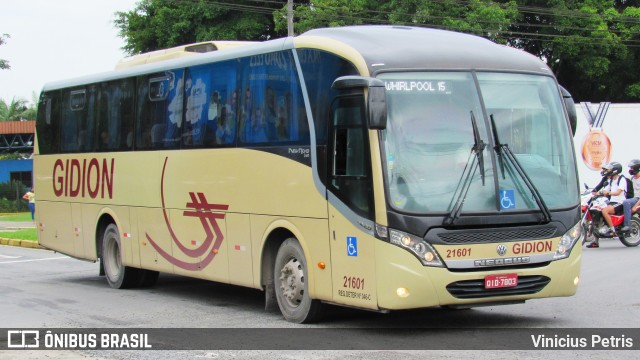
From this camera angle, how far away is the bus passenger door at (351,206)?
9.91m

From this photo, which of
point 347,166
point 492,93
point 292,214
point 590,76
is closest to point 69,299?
point 292,214

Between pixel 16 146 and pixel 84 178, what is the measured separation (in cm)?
5600

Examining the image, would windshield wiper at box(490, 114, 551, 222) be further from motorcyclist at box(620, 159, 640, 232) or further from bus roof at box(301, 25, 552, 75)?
motorcyclist at box(620, 159, 640, 232)

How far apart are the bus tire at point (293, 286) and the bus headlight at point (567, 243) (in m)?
2.61

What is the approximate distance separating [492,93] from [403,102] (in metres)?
1.03

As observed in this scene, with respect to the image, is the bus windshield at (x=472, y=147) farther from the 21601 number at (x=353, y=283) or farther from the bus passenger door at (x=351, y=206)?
the 21601 number at (x=353, y=283)

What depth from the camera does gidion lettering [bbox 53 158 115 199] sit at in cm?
1612

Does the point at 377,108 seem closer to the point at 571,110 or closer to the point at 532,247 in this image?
the point at 532,247

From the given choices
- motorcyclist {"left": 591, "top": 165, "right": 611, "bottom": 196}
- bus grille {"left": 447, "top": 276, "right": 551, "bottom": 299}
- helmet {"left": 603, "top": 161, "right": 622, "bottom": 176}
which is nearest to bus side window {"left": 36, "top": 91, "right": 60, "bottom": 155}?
bus grille {"left": 447, "top": 276, "right": 551, "bottom": 299}

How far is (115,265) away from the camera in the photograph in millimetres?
16203

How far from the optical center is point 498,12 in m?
39.5

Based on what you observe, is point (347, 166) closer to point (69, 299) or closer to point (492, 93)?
point (492, 93)

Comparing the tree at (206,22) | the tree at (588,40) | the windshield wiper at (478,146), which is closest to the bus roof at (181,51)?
the windshield wiper at (478,146)

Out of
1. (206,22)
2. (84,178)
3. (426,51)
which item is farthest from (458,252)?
(206,22)
